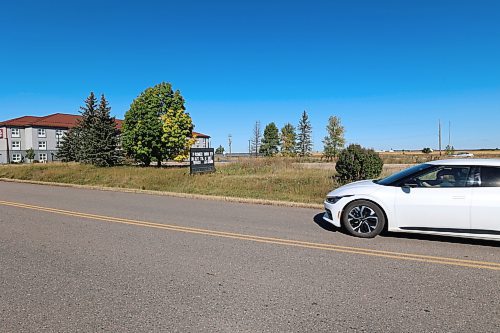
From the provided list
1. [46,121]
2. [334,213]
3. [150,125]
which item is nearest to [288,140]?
[150,125]

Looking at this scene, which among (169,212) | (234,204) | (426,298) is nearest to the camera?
(426,298)

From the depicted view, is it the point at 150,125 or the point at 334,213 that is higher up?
the point at 150,125

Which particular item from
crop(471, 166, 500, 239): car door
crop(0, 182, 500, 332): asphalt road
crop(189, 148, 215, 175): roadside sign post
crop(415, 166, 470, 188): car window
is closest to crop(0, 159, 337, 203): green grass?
crop(189, 148, 215, 175): roadside sign post

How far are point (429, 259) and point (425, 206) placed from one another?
1077 mm

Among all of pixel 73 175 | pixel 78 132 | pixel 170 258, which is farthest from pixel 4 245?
pixel 78 132

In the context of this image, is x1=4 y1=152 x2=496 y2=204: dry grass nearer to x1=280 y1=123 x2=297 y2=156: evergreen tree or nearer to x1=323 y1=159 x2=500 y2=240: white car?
x1=323 y1=159 x2=500 y2=240: white car

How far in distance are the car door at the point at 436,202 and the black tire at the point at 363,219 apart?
33 cm

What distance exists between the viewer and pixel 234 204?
428 inches

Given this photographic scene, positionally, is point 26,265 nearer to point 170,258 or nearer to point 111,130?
point 170,258

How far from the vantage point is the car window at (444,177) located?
5746mm

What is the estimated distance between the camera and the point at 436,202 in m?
5.68

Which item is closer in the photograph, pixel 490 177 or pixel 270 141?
pixel 490 177

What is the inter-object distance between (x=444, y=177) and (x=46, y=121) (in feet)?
299

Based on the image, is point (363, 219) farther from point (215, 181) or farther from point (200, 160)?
point (200, 160)
